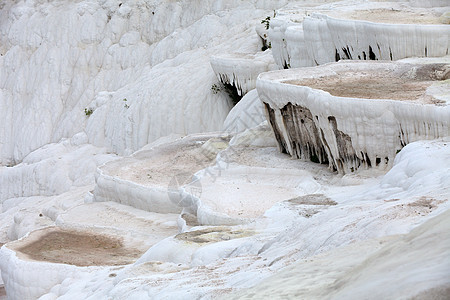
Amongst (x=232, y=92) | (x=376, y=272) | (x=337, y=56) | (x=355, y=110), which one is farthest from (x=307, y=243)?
(x=232, y=92)

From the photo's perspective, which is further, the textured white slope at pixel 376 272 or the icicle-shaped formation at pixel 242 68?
the icicle-shaped formation at pixel 242 68

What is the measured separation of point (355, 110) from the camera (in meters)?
12.3

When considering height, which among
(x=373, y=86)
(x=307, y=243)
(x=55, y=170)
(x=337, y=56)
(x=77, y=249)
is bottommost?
(x=55, y=170)

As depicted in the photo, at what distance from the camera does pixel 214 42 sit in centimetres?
2992

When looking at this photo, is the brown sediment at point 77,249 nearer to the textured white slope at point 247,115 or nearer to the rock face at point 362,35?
the textured white slope at point 247,115

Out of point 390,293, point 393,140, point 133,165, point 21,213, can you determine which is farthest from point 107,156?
point 390,293

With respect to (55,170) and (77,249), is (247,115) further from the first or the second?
(55,170)

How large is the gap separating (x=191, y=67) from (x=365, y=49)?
12.4 m

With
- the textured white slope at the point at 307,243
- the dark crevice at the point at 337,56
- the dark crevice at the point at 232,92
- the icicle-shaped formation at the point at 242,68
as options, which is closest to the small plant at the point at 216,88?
the dark crevice at the point at 232,92

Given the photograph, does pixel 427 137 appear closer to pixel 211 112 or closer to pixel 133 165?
pixel 133 165

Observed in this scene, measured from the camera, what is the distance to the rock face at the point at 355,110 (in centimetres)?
1173

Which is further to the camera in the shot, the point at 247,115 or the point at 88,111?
the point at 88,111

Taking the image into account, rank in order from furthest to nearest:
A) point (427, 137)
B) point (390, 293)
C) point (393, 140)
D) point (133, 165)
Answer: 1. point (133, 165)
2. point (393, 140)
3. point (427, 137)
4. point (390, 293)

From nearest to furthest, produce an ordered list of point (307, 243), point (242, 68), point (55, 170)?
point (307, 243) < point (242, 68) < point (55, 170)
